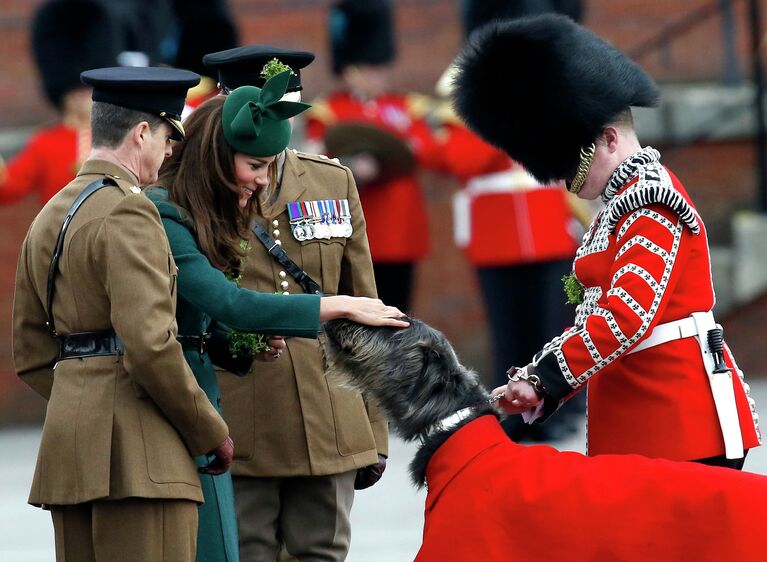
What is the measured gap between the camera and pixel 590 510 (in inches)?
144

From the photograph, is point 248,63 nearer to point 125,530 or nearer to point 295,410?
point 295,410

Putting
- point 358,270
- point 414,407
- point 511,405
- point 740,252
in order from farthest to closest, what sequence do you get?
point 740,252 < point 358,270 < point 511,405 < point 414,407

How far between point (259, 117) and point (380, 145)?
4.69m

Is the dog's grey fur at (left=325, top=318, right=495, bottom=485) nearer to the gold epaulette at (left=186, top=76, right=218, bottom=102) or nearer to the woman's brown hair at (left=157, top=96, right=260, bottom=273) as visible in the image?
the woman's brown hair at (left=157, top=96, right=260, bottom=273)

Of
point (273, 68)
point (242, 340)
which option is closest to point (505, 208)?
point (273, 68)

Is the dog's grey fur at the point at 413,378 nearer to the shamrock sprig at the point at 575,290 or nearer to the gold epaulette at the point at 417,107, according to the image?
the shamrock sprig at the point at 575,290

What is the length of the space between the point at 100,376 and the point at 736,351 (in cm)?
720

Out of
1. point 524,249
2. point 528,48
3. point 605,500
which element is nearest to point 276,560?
point 605,500

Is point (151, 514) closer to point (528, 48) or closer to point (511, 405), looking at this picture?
point (511, 405)

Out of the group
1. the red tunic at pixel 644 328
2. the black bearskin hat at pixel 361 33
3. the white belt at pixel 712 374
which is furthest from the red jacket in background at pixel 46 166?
the white belt at pixel 712 374

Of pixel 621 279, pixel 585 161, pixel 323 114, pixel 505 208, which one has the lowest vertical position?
pixel 505 208

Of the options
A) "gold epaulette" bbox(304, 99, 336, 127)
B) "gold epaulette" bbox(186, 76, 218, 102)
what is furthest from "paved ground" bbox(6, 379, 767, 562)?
"gold epaulette" bbox(186, 76, 218, 102)

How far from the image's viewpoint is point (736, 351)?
33.7 ft

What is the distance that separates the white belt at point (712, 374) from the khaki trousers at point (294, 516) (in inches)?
40.7
